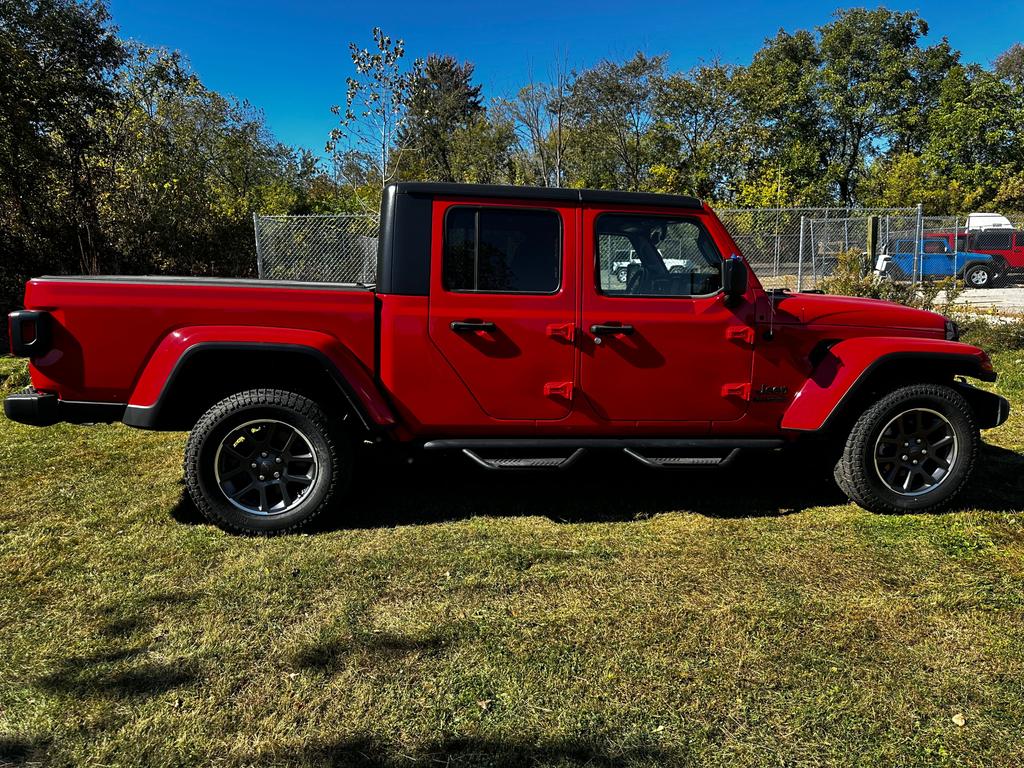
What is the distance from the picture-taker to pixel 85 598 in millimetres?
2938

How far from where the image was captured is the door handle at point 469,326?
3619 millimetres

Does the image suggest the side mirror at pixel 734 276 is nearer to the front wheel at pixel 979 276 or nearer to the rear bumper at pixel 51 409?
the rear bumper at pixel 51 409

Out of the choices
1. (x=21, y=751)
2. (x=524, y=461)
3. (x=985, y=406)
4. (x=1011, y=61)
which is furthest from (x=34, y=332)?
(x=1011, y=61)

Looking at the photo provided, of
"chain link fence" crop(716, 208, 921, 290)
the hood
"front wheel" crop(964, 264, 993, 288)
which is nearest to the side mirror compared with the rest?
the hood

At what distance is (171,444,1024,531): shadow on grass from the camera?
4012 mm

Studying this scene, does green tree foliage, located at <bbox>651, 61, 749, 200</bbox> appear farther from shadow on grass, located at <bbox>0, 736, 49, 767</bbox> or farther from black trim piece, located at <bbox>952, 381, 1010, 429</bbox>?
shadow on grass, located at <bbox>0, 736, 49, 767</bbox>

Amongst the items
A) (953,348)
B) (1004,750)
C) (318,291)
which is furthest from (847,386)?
(318,291)

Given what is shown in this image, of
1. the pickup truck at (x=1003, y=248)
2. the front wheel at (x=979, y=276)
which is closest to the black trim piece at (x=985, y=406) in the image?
the front wheel at (x=979, y=276)

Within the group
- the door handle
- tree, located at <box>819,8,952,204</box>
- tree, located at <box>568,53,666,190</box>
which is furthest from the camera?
tree, located at <box>819,8,952,204</box>

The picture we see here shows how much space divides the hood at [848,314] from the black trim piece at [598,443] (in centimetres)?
71

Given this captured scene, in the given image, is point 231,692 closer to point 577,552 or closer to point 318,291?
point 577,552

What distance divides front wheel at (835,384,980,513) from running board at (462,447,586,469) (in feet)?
5.28

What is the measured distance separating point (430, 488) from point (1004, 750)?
10.3 feet

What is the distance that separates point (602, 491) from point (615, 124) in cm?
2648
